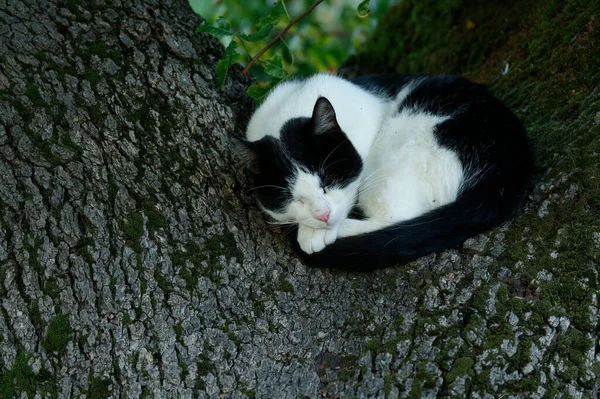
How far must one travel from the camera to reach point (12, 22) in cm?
228

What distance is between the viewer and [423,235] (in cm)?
211

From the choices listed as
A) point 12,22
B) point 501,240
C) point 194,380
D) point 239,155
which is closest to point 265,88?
point 239,155

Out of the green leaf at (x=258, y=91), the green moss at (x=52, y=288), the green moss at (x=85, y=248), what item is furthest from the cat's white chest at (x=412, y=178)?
the green moss at (x=52, y=288)

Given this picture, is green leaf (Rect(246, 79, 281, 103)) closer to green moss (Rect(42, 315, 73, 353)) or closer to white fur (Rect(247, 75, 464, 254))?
white fur (Rect(247, 75, 464, 254))

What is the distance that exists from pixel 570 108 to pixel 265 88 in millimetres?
1390

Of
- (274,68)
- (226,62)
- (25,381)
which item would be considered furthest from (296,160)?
(25,381)

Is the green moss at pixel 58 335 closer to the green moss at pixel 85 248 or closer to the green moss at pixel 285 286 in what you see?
the green moss at pixel 85 248

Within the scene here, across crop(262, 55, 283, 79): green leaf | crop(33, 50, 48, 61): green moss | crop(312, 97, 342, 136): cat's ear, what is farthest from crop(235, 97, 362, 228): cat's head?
crop(33, 50, 48, 61): green moss

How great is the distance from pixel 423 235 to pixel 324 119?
2.09ft

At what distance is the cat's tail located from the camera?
2.08 m

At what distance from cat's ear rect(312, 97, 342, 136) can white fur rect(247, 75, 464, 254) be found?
19cm

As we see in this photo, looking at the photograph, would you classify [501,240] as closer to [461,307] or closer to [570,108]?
[461,307]

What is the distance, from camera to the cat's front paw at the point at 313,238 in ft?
7.05

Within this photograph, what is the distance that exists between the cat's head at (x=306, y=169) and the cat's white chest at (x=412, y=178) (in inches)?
4.8
